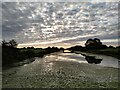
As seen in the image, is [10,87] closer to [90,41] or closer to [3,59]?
[3,59]

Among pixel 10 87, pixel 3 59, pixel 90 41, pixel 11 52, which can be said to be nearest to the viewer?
pixel 10 87

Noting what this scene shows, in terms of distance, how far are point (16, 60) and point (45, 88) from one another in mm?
27871

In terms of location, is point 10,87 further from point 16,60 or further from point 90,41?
point 90,41

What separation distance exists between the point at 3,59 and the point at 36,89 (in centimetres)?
2323

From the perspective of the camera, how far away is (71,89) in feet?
47.1

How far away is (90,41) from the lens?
13962 centimetres

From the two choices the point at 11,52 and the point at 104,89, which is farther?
the point at 11,52

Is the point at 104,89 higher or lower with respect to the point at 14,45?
lower

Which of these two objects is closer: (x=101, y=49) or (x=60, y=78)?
(x=60, y=78)

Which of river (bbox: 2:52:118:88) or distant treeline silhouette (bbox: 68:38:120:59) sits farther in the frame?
distant treeline silhouette (bbox: 68:38:120:59)

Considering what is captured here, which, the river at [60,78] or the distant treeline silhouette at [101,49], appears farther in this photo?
the distant treeline silhouette at [101,49]

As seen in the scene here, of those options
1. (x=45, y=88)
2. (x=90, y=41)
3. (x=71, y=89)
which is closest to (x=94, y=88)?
(x=71, y=89)

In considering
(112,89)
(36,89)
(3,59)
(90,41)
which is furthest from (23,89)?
(90,41)

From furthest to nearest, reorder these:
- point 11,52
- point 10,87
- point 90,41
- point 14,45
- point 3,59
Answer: point 90,41
point 14,45
point 11,52
point 3,59
point 10,87
